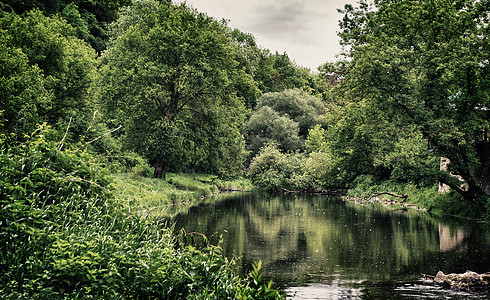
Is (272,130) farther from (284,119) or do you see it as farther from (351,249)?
(351,249)

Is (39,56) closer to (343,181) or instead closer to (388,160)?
(388,160)

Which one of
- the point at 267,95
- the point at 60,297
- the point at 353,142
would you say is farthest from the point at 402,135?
the point at 267,95

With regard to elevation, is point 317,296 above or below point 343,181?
below

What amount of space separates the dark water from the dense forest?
2.02m

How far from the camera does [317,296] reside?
27.9ft

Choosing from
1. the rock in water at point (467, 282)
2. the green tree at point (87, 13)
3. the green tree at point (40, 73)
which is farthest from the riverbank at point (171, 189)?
the green tree at point (87, 13)

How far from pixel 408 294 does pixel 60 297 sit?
674cm

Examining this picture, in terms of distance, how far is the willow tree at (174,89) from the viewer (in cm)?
2858

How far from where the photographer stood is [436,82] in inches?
783

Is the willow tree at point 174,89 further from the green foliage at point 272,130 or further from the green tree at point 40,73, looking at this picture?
the green foliage at point 272,130

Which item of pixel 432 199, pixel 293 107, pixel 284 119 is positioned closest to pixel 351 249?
pixel 432 199

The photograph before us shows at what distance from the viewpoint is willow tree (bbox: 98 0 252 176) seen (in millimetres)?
28578

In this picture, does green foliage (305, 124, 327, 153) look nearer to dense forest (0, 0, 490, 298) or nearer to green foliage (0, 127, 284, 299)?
dense forest (0, 0, 490, 298)

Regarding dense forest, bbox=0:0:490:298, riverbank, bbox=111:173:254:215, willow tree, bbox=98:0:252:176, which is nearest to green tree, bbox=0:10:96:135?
dense forest, bbox=0:0:490:298
